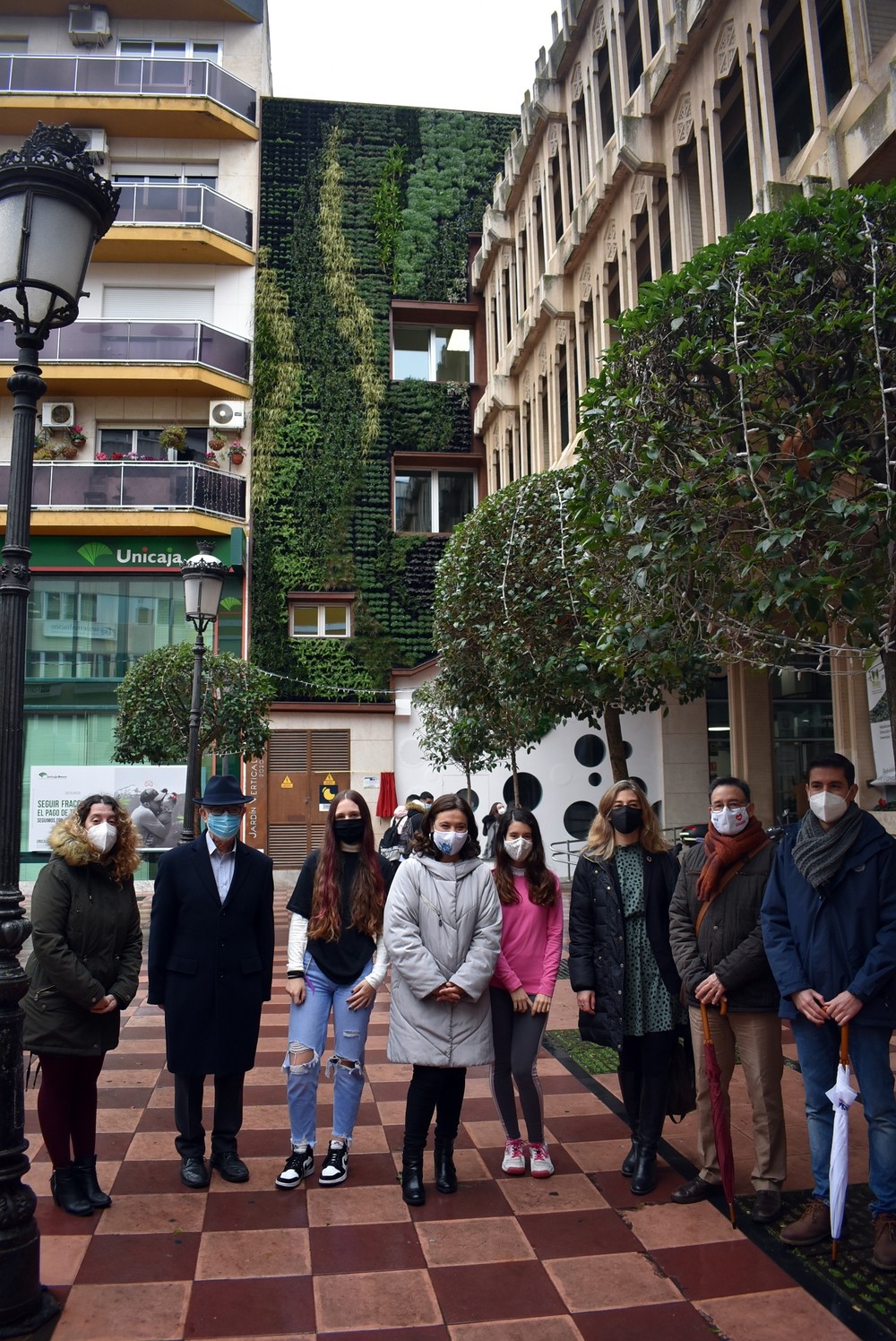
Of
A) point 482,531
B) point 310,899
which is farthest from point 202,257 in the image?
point 310,899

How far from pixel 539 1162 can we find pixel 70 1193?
219 centimetres

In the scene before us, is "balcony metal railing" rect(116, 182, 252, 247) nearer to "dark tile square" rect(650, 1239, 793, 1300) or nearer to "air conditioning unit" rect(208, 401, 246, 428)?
"air conditioning unit" rect(208, 401, 246, 428)

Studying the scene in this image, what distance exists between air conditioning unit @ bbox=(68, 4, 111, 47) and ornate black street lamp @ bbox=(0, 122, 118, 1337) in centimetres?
2337

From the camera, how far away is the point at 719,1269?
416cm

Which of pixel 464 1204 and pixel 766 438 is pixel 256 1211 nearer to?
pixel 464 1204

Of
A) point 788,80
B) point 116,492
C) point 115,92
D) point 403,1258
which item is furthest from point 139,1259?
point 115,92

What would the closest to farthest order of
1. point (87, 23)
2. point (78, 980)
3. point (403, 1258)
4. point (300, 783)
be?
point (403, 1258) < point (78, 980) < point (300, 783) < point (87, 23)

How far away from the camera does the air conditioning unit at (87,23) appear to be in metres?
23.5

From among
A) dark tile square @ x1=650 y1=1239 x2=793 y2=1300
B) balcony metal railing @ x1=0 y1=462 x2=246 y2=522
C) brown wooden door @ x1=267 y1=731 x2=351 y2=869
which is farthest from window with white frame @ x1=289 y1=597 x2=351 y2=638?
dark tile square @ x1=650 y1=1239 x2=793 y2=1300

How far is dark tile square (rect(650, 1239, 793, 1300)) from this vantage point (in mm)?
4020

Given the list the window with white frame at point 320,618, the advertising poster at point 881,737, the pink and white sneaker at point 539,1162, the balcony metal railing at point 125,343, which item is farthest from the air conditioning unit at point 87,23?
the pink and white sneaker at point 539,1162

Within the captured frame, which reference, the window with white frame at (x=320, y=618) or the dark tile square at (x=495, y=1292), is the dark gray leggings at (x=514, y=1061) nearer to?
the dark tile square at (x=495, y=1292)

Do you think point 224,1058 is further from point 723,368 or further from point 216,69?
point 216,69

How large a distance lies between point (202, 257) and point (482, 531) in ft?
44.7
